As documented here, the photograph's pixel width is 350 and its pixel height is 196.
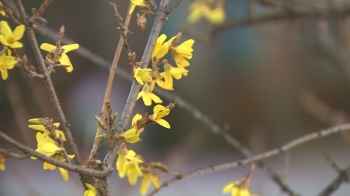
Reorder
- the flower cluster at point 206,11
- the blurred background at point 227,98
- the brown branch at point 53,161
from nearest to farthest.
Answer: the brown branch at point 53,161 < the flower cluster at point 206,11 < the blurred background at point 227,98

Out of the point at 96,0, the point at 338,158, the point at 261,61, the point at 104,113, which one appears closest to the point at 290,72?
the point at 261,61

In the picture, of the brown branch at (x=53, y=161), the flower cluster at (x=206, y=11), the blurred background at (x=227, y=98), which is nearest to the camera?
the brown branch at (x=53, y=161)

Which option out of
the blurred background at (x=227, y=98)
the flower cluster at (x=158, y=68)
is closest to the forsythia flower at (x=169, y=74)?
the flower cluster at (x=158, y=68)

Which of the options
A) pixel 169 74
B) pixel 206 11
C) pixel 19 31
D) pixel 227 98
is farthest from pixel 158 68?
pixel 227 98

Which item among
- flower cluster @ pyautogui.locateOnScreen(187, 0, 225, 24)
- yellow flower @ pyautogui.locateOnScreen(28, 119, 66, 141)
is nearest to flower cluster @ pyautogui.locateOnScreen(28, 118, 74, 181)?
yellow flower @ pyautogui.locateOnScreen(28, 119, 66, 141)

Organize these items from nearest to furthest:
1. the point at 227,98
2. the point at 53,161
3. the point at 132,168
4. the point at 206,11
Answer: the point at 53,161 < the point at 132,168 < the point at 206,11 < the point at 227,98

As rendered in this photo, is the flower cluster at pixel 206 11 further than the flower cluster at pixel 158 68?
Yes

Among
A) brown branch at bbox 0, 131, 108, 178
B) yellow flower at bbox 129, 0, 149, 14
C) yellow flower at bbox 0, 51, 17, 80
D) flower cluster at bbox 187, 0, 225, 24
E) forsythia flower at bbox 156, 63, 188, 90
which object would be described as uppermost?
flower cluster at bbox 187, 0, 225, 24

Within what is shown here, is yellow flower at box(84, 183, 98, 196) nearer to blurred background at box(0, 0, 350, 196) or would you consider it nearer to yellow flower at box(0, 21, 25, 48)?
yellow flower at box(0, 21, 25, 48)

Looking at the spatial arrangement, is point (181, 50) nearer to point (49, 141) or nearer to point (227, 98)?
point (49, 141)

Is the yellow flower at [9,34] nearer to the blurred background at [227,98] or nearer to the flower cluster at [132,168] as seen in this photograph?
the flower cluster at [132,168]
